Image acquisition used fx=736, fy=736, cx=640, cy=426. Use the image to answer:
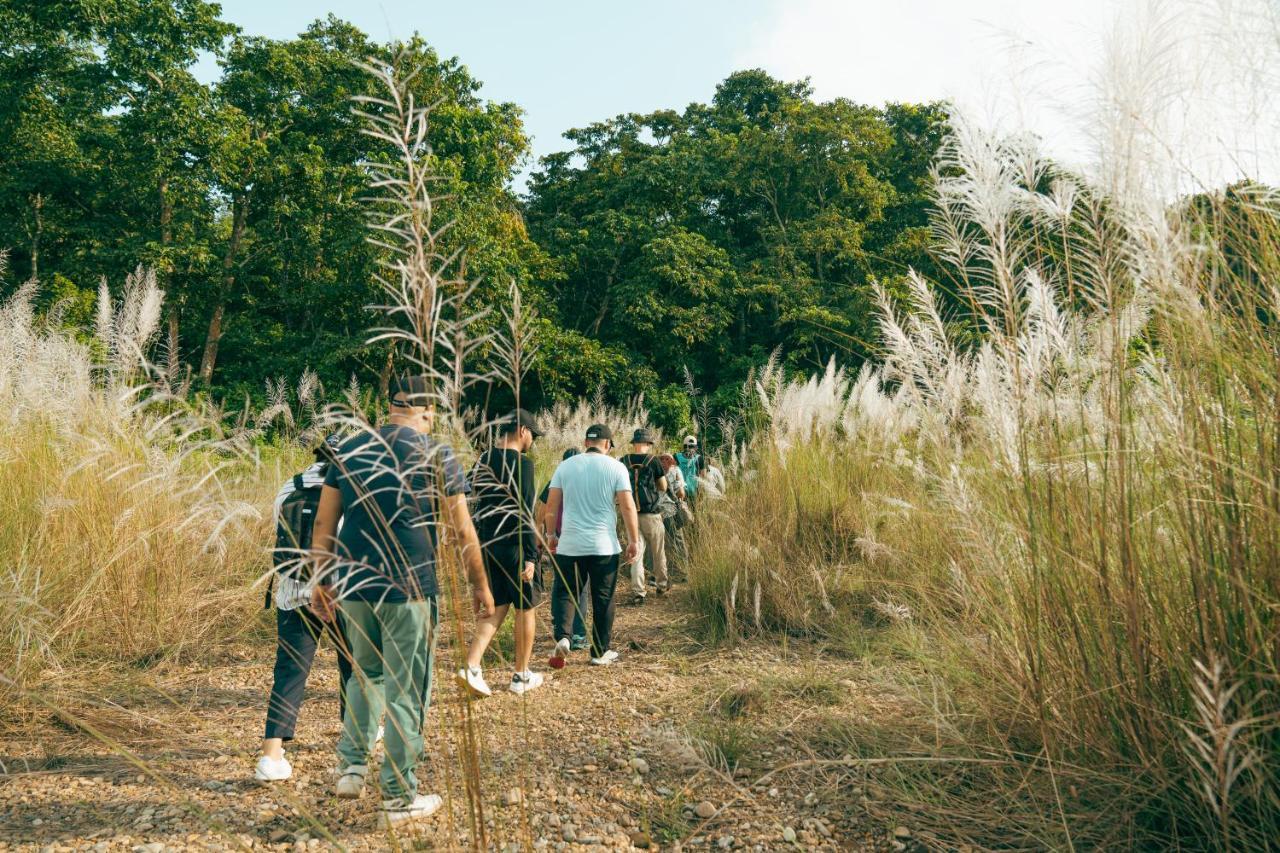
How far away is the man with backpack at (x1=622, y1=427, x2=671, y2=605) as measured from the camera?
7.66 meters

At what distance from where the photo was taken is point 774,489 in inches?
256

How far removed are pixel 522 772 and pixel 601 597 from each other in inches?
133

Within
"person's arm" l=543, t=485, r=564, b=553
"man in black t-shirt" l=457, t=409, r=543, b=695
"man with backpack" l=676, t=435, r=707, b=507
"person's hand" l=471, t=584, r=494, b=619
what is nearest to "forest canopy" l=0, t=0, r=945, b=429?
"man with backpack" l=676, t=435, r=707, b=507

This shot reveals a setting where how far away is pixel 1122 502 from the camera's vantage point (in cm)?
210

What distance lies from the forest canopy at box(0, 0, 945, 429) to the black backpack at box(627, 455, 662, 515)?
4.66 meters

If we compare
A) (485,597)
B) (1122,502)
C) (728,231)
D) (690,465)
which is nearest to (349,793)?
(485,597)

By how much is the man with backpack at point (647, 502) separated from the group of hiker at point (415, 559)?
2cm

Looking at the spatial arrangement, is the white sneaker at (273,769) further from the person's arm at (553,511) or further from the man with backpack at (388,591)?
the person's arm at (553,511)

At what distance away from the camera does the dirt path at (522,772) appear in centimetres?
276

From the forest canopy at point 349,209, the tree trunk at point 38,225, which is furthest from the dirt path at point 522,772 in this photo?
the tree trunk at point 38,225

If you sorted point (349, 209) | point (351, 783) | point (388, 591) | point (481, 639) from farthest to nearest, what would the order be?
point (349, 209) → point (481, 639) → point (351, 783) → point (388, 591)

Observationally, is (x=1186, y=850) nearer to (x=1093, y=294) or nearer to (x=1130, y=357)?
(x=1130, y=357)

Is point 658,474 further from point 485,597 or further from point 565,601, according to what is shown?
point 485,597

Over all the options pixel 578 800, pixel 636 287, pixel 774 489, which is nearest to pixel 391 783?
pixel 578 800
